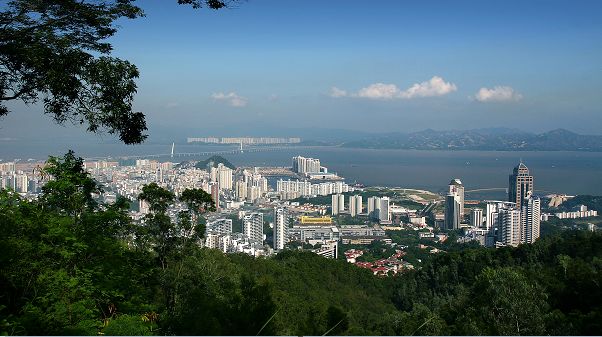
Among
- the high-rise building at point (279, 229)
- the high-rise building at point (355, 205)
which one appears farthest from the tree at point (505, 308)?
the high-rise building at point (355, 205)

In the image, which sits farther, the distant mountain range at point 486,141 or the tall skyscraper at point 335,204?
the distant mountain range at point 486,141

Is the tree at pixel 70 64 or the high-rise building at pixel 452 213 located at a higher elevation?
the tree at pixel 70 64

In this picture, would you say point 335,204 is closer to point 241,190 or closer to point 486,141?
point 241,190

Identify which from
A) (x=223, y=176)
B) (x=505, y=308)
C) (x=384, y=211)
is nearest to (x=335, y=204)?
(x=384, y=211)

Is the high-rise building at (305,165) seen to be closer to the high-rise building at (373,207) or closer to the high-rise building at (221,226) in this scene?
the high-rise building at (373,207)

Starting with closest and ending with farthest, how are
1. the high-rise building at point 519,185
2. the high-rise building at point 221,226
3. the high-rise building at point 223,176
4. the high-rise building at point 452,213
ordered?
the high-rise building at point 221,226
the high-rise building at point 452,213
the high-rise building at point 519,185
the high-rise building at point 223,176

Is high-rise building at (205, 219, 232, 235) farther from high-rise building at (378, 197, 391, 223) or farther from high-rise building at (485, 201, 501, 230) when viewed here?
high-rise building at (485, 201, 501, 230)

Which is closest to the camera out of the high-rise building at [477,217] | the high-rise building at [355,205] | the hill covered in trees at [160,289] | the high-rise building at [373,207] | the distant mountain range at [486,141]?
the hill covered in trees at [160,289]

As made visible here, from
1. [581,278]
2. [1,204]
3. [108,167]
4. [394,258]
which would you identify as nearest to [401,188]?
[394,258]
